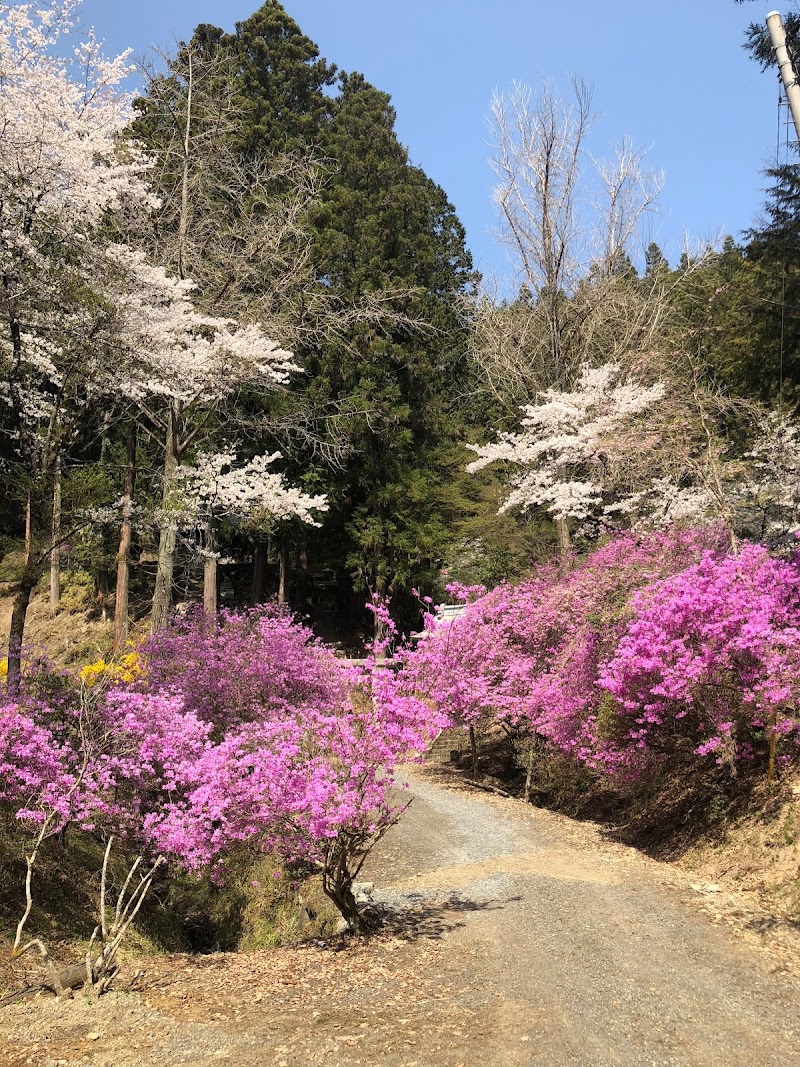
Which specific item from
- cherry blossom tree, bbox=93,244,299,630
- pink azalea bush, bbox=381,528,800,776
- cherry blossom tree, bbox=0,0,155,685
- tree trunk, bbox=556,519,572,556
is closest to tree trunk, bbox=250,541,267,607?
cherry blossom tree, bbox=93,244,299,630

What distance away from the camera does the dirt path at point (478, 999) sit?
12.9 feet

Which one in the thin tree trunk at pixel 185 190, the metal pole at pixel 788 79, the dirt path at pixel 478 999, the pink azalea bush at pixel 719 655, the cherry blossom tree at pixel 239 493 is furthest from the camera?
the thin tree trunk at pixel 185 190

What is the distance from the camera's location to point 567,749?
990 cm

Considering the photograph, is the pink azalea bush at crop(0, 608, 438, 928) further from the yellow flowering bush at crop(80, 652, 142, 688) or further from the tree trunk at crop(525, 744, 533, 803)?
the tree trunk at crop(525, 744, 533, 803)

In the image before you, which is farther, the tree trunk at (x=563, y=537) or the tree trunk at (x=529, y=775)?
the tree trunk at (x=563, y=537)

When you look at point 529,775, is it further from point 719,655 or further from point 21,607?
point 21,607

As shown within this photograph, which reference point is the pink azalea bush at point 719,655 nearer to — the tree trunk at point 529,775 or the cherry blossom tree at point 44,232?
the tree trunk at point 529,775

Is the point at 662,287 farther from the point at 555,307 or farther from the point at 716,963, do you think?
the point at 716,963

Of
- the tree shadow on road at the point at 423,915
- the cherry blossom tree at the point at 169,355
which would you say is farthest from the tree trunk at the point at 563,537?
the tree shadow on road at the point at 423,915

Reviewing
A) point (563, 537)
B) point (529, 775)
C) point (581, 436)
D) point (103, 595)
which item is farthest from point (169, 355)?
point (103, 595)

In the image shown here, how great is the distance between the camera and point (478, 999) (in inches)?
179

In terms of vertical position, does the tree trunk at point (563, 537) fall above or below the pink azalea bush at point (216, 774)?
above

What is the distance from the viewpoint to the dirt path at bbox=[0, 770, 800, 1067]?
3.93 m

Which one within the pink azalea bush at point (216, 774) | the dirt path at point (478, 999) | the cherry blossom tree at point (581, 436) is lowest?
the dirt path at point (478, 999)
